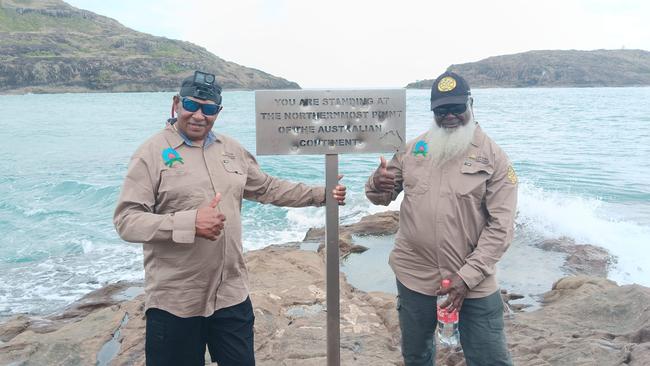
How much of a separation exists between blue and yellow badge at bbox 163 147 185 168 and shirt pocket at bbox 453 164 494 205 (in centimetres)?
155

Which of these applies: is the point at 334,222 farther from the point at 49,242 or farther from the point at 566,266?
the point at 49,242

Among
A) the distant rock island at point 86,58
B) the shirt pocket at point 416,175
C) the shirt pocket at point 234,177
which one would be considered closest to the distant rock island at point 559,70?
the distant rock island at point 86,58

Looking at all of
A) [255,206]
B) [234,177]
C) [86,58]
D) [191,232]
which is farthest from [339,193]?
[86,58]

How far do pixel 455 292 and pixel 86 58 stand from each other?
370 ft

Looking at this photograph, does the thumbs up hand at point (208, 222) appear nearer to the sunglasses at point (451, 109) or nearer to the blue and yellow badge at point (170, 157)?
the blue and yellow badge at point (170, 157)

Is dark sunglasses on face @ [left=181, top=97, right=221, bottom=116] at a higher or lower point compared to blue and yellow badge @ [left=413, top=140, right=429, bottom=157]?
higher

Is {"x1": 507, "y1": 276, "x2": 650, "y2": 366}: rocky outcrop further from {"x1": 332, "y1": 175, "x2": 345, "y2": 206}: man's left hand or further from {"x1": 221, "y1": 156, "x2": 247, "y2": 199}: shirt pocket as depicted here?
{"x1": 221, "y1": 156, "x2": 247, "y2": 199}: shirt pocket

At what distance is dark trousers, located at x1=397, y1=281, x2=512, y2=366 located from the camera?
2.90m

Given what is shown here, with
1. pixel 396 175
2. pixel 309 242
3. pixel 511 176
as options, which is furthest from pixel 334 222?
pixel 309 242

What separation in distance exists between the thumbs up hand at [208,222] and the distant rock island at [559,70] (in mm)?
124613

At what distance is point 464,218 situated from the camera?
2.96 m

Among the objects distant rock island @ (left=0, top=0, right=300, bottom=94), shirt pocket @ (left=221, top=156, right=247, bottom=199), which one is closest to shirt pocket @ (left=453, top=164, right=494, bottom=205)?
shirt pocket @ (left=221, top=156, right=247, bottom=199)

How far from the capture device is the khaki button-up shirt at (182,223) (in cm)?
261

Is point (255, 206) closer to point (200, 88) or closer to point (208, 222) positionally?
point (200, 88)
